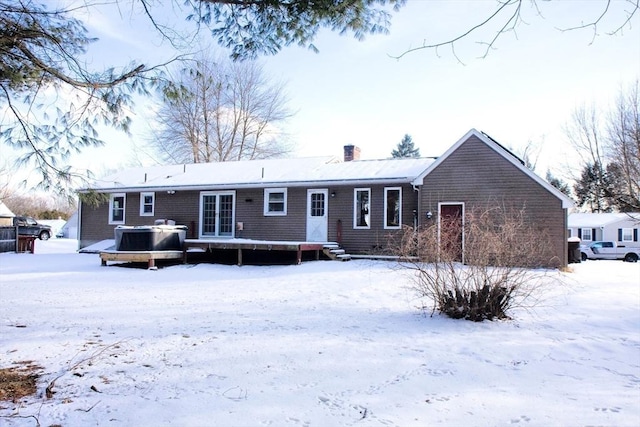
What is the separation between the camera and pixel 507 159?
14.0 meters

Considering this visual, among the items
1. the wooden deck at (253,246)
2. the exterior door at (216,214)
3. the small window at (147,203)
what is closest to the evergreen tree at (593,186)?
the wooden deck at (253,246)

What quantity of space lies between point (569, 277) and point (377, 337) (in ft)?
26.9

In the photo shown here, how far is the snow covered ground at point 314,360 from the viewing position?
345cm

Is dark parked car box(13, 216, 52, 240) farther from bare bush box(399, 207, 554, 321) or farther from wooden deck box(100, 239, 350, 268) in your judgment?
bare bush box(399, 207, 554, 321)

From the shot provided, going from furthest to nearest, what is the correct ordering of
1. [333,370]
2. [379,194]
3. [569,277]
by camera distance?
[379,194]
[569,277]
[333,370]

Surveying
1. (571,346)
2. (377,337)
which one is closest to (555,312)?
(571,346)

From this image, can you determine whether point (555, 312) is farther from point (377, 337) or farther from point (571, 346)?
point (377, 337)

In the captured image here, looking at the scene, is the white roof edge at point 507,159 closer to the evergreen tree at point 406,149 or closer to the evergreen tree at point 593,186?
the evergreen tree at point 593,186

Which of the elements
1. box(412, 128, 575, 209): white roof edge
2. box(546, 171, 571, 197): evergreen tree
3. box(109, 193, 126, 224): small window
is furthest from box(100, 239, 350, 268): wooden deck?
box(546, 171, 571, 197): evergreen tree

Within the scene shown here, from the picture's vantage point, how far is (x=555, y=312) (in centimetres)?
715

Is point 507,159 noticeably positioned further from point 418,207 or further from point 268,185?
point 268,185

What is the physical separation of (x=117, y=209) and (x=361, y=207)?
36.6ft

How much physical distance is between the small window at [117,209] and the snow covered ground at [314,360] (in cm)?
1183

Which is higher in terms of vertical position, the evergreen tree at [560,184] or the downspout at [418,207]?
the evergreen tree at [560,184]
